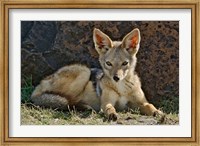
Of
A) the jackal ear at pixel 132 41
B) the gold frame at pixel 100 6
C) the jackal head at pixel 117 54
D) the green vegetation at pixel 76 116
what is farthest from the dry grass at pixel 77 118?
the jackal ear at pixel 132 41

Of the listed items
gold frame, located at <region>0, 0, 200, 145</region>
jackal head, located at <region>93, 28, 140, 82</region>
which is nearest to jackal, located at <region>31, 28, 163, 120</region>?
jackal head, located at <region>93, 28, 140, 82</region>

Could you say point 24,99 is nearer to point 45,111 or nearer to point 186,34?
point 45,111

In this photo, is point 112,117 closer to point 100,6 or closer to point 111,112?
point 111,112

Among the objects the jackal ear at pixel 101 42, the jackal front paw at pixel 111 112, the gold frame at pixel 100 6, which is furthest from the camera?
the jackal ear at pixel 101 42

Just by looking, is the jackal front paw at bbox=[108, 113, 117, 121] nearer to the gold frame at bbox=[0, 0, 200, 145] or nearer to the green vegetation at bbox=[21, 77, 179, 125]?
the green vegetation at bbox=[21, 77, 179, 125]

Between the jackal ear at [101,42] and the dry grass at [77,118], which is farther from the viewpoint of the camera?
the jackal ear at [101,42]

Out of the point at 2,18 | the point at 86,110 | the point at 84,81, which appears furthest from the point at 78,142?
the point at 2,18

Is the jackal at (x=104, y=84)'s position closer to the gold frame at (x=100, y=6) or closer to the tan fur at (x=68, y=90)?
the tan fur at (x=68, y=90)
